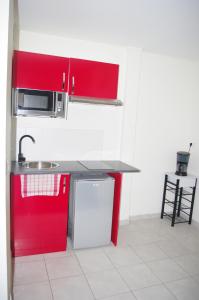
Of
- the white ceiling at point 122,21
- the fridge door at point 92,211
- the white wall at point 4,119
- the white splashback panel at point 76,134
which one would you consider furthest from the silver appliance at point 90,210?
the white ceiling at point 122,21

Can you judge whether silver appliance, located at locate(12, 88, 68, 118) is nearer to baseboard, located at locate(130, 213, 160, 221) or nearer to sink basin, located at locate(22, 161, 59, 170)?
sink basin, located at locate(22, 161, 59, 170)

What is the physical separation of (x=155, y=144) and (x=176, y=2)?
207 cm

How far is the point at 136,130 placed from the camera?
3414mm

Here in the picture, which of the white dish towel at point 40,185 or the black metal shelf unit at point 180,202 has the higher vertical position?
the white dish towel at point 40,185

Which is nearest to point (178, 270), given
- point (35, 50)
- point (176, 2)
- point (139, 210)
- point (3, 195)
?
point (139, 210)

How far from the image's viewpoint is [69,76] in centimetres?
259

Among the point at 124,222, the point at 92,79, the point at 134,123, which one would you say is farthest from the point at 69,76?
the point at 124,222

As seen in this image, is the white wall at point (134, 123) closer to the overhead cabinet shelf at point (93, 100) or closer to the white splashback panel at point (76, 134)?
the white splashback panel at point (76, 134)

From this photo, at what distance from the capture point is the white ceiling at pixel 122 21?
192 cm

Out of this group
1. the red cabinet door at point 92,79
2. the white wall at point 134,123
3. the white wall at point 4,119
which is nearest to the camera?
the white wall at point 4,119

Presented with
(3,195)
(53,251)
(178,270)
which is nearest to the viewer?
(3,195)

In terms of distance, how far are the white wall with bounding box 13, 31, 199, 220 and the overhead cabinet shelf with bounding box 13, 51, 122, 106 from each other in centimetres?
38

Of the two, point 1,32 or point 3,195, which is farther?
point 3,195

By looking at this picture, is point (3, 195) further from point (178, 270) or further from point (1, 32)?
point (178, 270)
